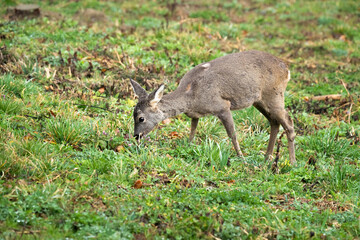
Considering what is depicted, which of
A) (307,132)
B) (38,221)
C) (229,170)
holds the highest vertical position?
(38,221)

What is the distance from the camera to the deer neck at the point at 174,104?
7.36 meters

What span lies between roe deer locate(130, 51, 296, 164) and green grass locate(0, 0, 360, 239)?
1.20 ft

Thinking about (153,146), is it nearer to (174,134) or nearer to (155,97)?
(155,97)

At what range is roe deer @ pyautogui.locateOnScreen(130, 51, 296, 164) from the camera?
24.0 ft

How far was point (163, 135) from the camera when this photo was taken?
7793 millimetres

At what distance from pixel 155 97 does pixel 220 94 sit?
1.01m

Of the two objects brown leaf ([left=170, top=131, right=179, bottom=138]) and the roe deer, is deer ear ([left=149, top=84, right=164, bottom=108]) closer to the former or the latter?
the roe deer

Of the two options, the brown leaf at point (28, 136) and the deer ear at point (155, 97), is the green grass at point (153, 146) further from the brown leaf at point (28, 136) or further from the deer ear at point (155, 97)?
the deer ear at point (155, 97)

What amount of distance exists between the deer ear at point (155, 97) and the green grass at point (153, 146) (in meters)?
0.56

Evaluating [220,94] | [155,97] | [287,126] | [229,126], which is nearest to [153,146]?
[155,97]

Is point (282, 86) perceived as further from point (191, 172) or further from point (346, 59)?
point (346, 59)

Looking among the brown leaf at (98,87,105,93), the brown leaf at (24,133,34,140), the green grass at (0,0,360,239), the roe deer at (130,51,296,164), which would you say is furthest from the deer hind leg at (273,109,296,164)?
the brown leaf at (24,133,34,140)

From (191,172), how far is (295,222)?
1.59m

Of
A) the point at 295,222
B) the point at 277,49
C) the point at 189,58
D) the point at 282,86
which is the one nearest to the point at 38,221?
the point at 295,222
